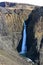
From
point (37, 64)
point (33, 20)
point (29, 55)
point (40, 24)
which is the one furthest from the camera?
point (33, 20)

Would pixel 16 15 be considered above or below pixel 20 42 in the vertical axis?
above

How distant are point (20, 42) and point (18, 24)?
4.95m

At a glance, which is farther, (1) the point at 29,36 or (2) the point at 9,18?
(2) the point at 9,18

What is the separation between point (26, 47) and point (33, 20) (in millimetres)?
6270

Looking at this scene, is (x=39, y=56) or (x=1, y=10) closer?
(x=39, y=56)

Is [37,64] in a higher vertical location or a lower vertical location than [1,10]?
lower

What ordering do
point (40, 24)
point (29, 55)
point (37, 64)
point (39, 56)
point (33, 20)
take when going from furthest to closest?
1. point (33, 20)
2. point (40, 24)
3. point (29, 55)
4. point (39, 56)
5. point (37, 64)

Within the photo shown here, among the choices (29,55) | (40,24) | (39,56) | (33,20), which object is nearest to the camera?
(39,56)

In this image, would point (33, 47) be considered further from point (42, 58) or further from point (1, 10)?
point (1, 10)

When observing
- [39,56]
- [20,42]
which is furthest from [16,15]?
[39,56]

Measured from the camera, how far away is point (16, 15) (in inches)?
2707

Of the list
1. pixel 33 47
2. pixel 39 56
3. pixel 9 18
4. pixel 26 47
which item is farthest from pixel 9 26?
pixel 39 56

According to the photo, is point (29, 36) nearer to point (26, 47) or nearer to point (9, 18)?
point (26, 47)

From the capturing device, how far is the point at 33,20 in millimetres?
65250
